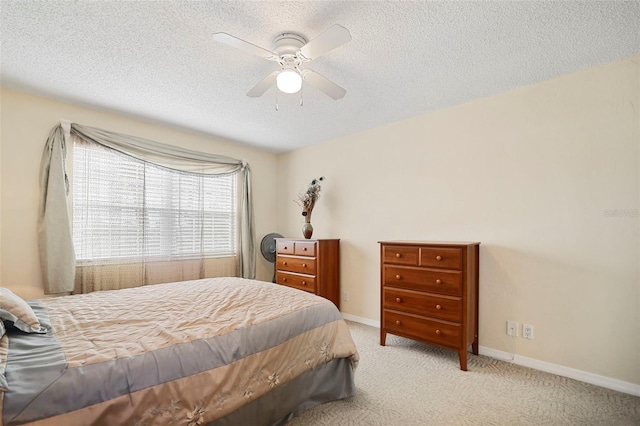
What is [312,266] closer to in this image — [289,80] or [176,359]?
[289,80]

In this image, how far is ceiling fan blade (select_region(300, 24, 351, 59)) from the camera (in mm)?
1577

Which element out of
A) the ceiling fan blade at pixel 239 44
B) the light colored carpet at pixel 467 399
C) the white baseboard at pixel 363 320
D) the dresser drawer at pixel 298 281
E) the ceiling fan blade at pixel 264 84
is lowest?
the white baseboard at pixel 363 320

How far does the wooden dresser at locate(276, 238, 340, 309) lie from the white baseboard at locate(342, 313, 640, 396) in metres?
1.80

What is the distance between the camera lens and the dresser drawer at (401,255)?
2.79m

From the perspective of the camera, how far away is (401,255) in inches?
113

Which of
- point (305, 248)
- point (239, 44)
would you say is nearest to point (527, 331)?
point (305, 248)

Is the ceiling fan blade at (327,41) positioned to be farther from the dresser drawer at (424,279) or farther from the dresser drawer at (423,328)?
the dresser drawer at (423,328)

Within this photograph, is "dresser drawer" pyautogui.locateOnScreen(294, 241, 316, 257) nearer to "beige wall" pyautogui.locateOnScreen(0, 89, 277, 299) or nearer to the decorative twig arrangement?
the decorative twig arrangement

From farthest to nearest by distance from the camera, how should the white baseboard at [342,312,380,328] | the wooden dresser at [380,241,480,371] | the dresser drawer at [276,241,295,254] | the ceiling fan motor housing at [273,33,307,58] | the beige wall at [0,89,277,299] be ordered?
1. the dresser drawer at [276,241,295,254]
2. the white baseboard at [342,312,380,328]
3. the beige wall at [0,89,277,299]
4. the wooden dresser at [380,241,480,371]
5. the ceiling fan motor housing at [273,33,307,58]

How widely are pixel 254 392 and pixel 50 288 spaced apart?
101 inches

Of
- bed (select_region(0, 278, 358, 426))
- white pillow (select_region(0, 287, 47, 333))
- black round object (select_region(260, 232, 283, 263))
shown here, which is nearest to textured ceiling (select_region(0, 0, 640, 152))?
white pillow (select_region(0, 287, 47, 333))

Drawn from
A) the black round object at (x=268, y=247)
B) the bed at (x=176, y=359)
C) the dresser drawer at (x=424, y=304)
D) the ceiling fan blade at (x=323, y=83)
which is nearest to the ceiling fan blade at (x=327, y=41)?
the ceiling fan blade at (x=323, y=83)

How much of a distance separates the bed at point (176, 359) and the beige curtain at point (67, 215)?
2.84ft

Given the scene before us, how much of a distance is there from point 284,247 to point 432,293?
2.15 metres
